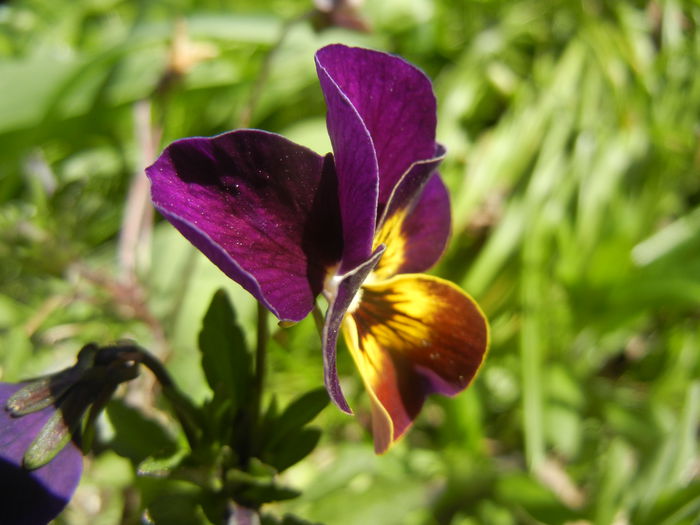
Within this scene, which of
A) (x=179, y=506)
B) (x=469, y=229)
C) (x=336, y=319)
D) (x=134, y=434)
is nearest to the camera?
(x=336, y=319)

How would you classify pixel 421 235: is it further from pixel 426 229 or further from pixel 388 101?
pixel 388 101

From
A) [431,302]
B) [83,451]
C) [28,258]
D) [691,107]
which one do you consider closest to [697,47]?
[691,107]

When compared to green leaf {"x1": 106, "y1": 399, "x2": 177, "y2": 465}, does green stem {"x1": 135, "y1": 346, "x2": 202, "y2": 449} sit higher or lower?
higher

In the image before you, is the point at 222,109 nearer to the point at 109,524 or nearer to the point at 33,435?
the point at 109,524

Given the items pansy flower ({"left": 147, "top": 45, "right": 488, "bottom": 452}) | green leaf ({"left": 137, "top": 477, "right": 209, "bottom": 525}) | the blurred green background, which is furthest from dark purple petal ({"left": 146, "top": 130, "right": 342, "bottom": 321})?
the blurred green background

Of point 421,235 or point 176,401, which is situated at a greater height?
point 421,235

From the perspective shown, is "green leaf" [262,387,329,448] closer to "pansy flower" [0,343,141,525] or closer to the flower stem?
the flower stem

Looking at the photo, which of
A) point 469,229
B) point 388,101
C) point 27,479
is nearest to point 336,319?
point 388,101
